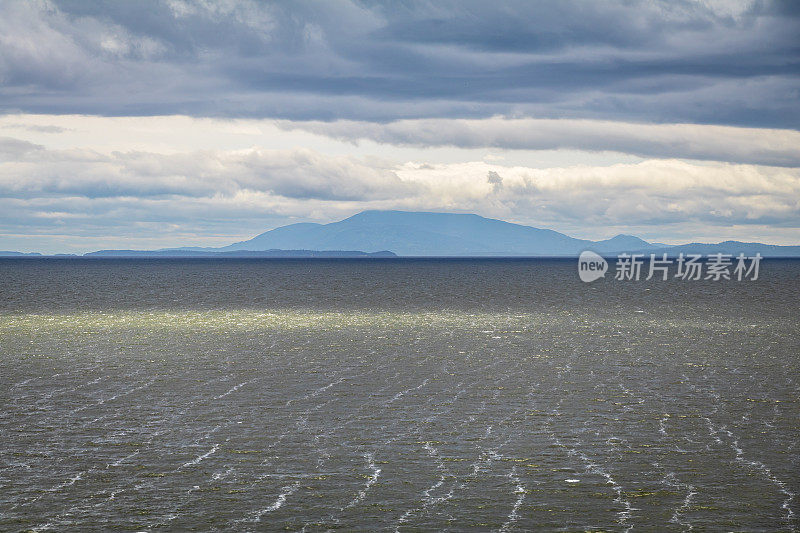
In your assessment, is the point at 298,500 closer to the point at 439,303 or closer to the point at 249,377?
the point at 249,377

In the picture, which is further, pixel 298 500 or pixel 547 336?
pixel 547 336

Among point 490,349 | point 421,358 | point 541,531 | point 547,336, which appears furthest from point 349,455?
point 547,336

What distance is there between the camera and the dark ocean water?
65.5 feet

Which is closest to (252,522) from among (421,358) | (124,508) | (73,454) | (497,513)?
(124,508)

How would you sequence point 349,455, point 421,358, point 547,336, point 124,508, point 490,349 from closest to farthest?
1. point 124,508
2. point 349,455
3. point 421,358
4. point 490,349
5. point 547,336

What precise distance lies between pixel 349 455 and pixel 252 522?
5979mm

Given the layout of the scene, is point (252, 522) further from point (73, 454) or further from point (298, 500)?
point (73, 454)

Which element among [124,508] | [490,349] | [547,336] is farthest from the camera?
[547,336]

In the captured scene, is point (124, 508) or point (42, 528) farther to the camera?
point (124, 508)

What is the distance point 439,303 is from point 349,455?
242 ft

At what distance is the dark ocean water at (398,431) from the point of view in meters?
20.0

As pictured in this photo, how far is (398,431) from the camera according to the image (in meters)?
28.0

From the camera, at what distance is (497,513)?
19.8m

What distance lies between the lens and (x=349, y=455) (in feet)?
81.4
